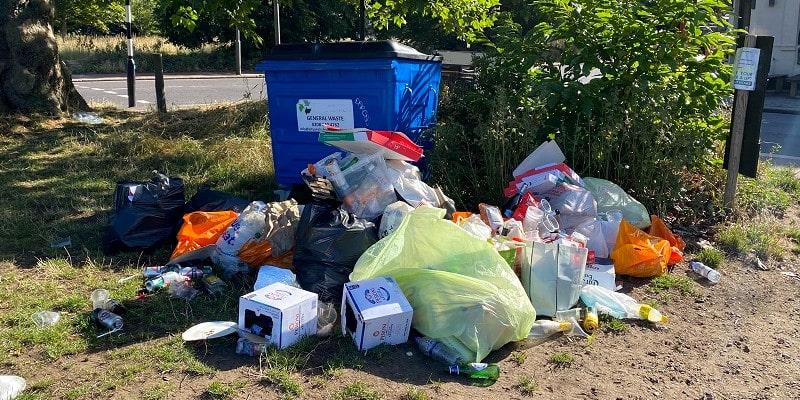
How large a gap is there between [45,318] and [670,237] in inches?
148

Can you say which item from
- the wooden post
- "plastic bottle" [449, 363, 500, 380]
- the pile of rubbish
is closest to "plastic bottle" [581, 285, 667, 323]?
the pile of rubbish

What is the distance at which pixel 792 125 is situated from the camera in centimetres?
1202

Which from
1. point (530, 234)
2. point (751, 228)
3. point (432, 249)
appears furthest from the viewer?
point (751, 228)

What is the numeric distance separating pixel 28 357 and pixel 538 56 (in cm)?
388

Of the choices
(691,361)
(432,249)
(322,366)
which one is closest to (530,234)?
(432,249)

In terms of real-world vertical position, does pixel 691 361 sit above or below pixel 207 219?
below

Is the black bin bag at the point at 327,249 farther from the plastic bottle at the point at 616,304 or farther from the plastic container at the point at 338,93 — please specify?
the plastic container at the point at 338,93

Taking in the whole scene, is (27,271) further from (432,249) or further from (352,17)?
(352,17)

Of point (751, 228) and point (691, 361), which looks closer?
point (691, 361)

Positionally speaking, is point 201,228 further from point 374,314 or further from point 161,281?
point 374,314

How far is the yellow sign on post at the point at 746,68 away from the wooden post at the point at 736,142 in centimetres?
6

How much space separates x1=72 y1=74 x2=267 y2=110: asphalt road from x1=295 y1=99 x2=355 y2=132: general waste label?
7764 mm

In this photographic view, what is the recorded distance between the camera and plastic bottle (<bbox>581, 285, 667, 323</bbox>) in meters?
3.58

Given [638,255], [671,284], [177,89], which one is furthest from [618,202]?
[177,89]
